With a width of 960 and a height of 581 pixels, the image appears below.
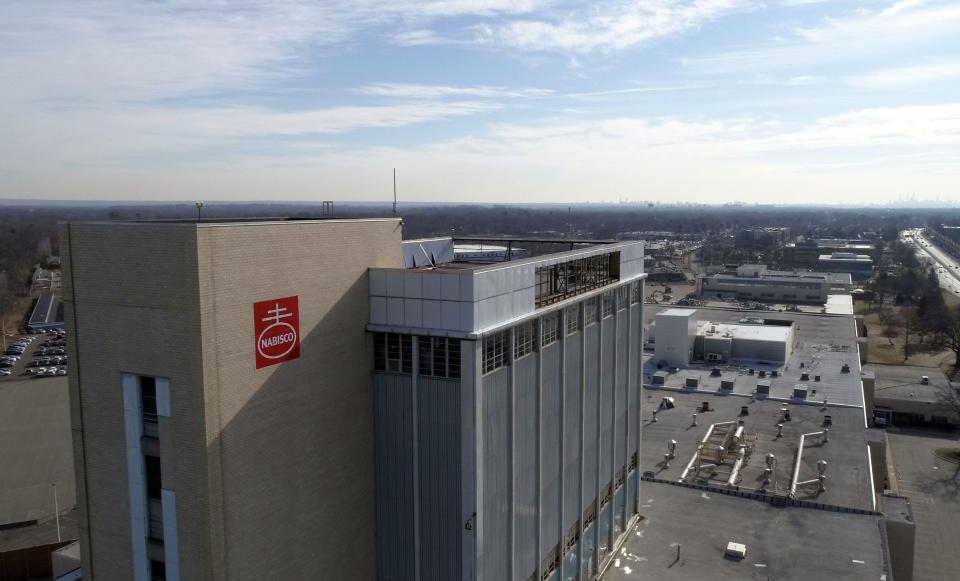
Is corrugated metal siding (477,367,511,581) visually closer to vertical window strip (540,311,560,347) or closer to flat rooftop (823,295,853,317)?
vertical window strip (540,311,560,347)

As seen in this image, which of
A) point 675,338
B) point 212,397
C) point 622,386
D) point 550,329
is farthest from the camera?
point 675,338

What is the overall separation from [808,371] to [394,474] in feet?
184

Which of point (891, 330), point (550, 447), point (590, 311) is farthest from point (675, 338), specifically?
point (891, 330)

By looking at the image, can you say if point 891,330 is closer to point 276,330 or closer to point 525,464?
point 525,464

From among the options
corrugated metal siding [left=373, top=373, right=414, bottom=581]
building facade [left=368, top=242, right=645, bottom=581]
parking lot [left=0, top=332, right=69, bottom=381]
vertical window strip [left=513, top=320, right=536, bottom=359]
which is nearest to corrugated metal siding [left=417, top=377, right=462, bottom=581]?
building facade [left=368, top=242, right=645, bottom=581]

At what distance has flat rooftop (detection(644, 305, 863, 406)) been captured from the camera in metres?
61.7

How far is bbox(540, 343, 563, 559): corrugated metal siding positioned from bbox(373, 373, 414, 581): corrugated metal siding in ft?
19.1

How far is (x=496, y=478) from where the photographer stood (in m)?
24.4

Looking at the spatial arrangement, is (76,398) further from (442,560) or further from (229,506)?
(442,560)

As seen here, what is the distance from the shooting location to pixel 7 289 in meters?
152

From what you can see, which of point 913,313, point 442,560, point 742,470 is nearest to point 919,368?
point 913,313

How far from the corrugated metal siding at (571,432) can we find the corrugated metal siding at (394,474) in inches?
313

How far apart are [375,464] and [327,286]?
6.82 metres

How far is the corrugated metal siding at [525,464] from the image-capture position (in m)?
25.6
